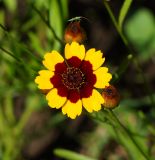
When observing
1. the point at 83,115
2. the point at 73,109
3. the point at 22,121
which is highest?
the point at 73,109

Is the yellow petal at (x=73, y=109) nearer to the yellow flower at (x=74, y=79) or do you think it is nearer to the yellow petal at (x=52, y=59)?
the yellow flower at (x=74, y=79)

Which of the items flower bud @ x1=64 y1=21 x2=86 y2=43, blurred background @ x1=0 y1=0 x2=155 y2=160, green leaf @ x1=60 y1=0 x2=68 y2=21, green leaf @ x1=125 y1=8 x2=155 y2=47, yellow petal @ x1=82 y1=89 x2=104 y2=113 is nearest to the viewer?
yellow petal @ x1=82 y1=89 x2=104 y2=113

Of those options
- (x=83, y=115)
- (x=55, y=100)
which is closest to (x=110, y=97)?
(x=55, y=100)

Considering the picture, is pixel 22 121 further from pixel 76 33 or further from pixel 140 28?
pixel 76 33

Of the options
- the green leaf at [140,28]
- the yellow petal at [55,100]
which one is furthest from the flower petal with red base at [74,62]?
the green leaf at [140,28]

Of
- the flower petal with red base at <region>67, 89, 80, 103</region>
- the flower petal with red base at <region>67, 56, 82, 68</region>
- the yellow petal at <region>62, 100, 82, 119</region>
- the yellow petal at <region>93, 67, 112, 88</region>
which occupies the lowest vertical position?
the yellow petal at <region>62, 100, 82, 119</region>

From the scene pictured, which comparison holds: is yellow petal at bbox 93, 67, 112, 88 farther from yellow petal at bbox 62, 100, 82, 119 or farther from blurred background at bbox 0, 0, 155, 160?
blurred background at bbox 0, 0, 155, 160

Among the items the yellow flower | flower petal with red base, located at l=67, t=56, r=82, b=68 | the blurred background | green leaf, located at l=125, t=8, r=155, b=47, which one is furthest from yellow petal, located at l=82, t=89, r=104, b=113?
green leaf, located at l=125, t=8, r=155, b=47

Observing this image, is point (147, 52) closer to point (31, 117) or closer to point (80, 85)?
point (31, 117)

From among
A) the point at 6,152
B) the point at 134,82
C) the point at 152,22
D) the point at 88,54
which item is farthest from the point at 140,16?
the point at 88,54
